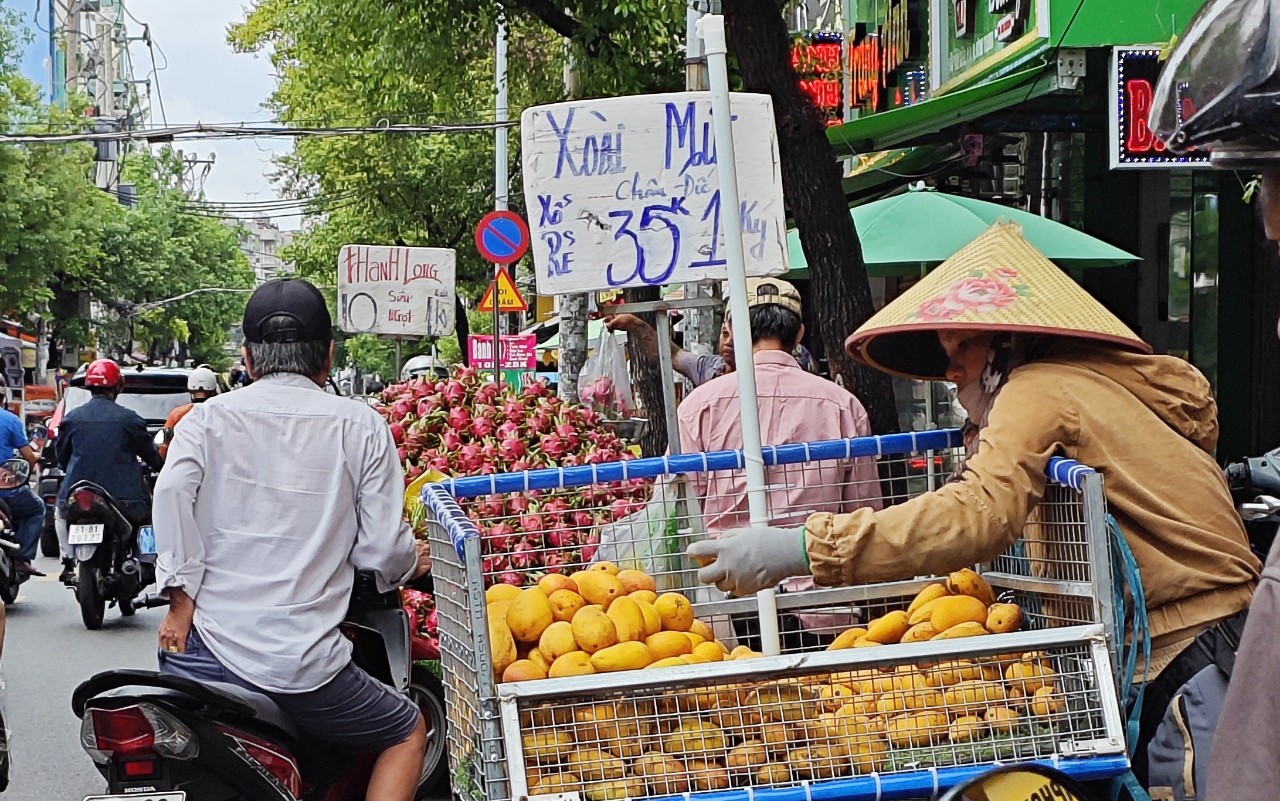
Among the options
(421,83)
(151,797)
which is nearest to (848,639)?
(151,797)

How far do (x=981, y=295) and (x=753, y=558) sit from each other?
821 millimetres

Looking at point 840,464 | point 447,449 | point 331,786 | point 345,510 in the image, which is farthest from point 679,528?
point 447,449

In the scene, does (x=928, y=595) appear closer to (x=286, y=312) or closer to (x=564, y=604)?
(x=564, y=604)

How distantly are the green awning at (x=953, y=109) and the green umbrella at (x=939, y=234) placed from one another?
0.61 m

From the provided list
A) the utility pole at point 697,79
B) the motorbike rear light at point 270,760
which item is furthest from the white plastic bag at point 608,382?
the motorbike rear light at point 270,760

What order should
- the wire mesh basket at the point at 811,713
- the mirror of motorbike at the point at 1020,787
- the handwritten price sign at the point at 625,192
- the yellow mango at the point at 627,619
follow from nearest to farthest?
the mirror of motorbike at the point at 1020,787
the wire mesh basket at the point at 811,713
the yellow mango at the point at 627,619
the handwritten price sign at the point at 625,192

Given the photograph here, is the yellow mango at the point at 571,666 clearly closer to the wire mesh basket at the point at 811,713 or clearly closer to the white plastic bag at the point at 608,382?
the wire mesh basket at the point at 811,713

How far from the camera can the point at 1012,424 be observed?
297 cm

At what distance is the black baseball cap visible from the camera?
13.1 feet

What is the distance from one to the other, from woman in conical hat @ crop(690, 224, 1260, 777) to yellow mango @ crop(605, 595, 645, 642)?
46 cm

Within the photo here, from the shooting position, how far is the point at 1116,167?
31.8 feet

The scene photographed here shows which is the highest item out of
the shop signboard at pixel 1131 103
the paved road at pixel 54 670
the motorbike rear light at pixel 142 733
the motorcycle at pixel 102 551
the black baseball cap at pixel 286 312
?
the shop signboard at pixel 1131 103

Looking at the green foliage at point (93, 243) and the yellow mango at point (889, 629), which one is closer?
the yellow mango at point (889, 629)

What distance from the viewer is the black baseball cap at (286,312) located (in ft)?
13.1
